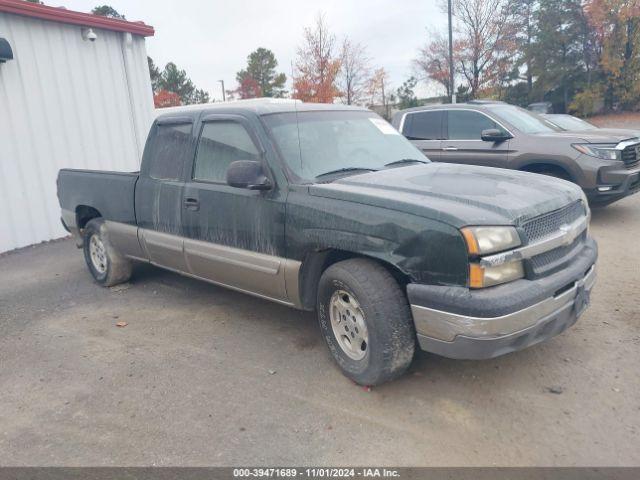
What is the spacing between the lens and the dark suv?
719 centimetres

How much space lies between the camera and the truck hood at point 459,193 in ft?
9.76

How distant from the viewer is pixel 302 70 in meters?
27.6

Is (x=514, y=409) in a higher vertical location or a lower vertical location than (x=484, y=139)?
lower

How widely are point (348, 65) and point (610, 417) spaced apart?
30192mm

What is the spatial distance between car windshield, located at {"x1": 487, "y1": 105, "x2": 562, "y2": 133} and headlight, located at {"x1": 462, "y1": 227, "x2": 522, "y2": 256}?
556 cm

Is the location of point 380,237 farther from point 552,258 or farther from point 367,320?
point 552,258

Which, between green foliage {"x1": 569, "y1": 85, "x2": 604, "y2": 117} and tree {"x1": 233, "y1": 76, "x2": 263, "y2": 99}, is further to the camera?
tree {"x1": 233, "y1": 76, "x2": 263, "y2": 99}

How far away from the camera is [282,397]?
11.2 ft

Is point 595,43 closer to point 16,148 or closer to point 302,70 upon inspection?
point 302,70

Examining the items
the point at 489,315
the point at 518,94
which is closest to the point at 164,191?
the point at 489,315

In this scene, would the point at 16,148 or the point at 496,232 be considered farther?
the point at 16,148

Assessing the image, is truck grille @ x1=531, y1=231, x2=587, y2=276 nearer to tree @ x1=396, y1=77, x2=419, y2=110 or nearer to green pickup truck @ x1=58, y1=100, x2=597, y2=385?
green pickup truck @ x1=58, y1=100, x2=597, y2=385

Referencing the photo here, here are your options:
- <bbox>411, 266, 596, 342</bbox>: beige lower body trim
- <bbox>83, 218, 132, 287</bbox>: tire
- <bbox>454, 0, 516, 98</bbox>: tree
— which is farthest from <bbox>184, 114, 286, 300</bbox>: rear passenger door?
<bbox>454, 0, 516, 98</bbox>: tree

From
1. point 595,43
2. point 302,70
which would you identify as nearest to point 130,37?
point 302,70
